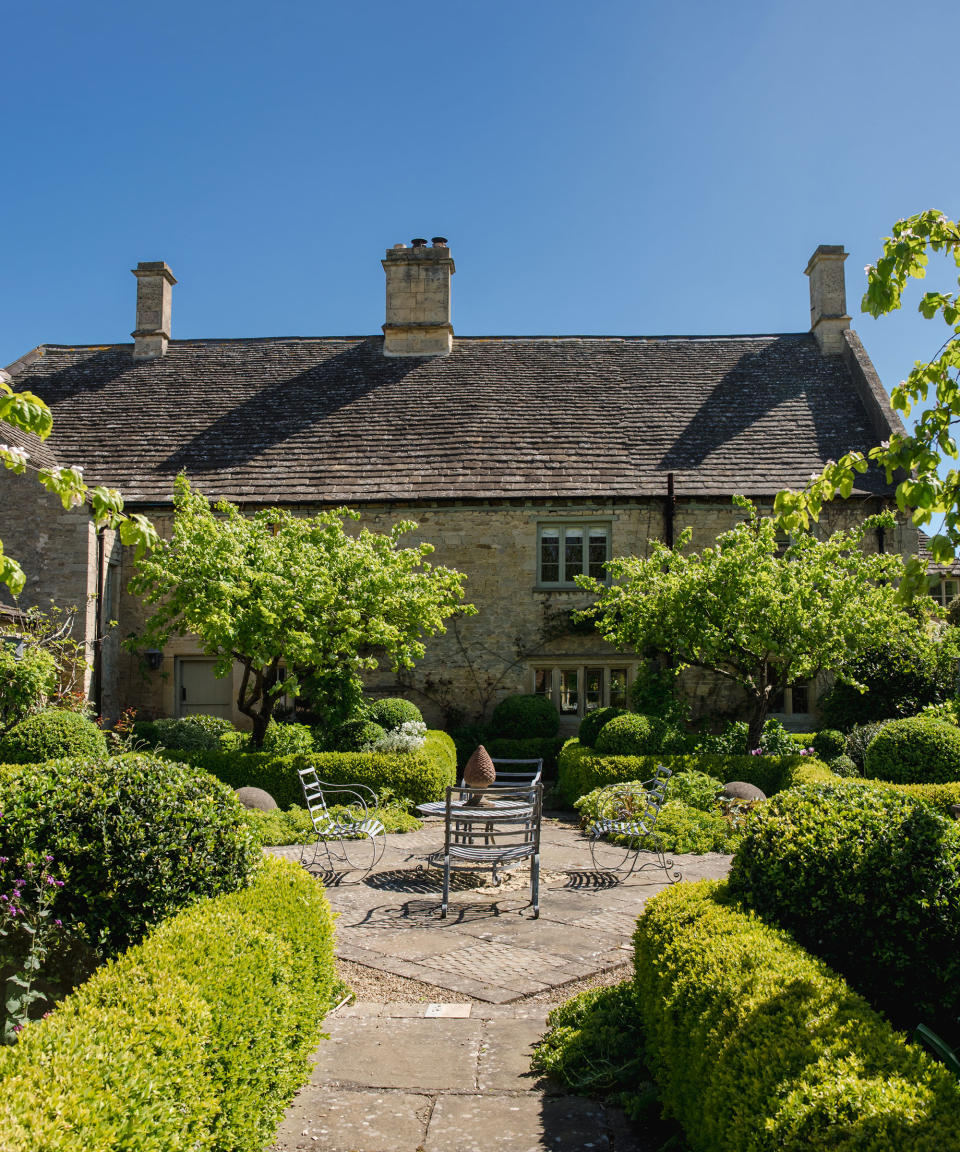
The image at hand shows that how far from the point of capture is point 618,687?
61.8ft

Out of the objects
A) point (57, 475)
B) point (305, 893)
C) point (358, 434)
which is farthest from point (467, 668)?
point (57, 475)

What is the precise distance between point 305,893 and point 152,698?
47.1 feet

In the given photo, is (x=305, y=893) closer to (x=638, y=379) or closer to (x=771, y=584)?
(x=771, y=584)

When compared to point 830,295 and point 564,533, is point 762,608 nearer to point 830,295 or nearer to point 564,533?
point 564,533

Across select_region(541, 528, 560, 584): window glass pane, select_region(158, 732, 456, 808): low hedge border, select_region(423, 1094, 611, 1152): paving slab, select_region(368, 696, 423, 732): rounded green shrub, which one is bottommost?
select_region(423, 1094, 611, 1152): paving slab

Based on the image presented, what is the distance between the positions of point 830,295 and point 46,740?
19.8m

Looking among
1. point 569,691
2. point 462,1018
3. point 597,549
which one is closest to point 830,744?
point 569,691

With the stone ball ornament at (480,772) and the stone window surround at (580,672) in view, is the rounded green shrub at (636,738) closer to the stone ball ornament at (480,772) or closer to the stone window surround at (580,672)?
the stone window surround at (580,672)

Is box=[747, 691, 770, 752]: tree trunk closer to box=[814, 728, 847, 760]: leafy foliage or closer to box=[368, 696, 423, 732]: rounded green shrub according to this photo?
box=[814, 728, 847, 760]: leafy foliage

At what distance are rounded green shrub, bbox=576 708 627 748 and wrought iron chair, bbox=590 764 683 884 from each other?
3306 millimetres

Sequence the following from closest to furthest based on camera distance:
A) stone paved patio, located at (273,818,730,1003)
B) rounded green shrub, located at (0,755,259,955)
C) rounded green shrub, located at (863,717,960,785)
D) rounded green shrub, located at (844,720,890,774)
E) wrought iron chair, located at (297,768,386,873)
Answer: rounded green shrub, located at (0,755,259,955), stone paved patio, located at (273,818,730,1003), wrought iron chair, located at (297,768,386,873), rounded green shrub, located at (863,717,960,785), rounded green shrub, located at (844,720,890,774)

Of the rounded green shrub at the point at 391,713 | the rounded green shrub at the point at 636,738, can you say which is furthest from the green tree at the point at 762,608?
the rounded green shrub at the point at 391,713

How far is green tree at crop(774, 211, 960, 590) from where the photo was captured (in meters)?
4.95

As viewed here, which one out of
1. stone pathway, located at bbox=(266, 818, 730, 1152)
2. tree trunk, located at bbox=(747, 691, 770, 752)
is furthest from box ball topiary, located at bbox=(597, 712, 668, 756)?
stone pathway, located at bbox=(266, 818, 730, 1152)
